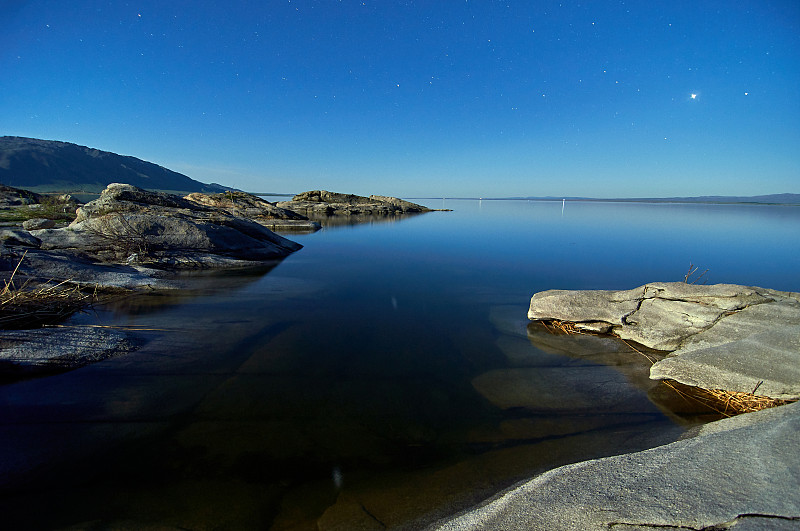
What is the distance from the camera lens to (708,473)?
2.63m

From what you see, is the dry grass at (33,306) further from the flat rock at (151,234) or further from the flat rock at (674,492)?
the flat rock at (674,492)

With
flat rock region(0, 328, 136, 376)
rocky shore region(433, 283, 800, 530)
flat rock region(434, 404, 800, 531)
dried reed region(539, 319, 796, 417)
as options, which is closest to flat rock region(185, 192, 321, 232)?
flat rock region(0, 328, 136, 376)

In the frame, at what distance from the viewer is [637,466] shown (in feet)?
9.37

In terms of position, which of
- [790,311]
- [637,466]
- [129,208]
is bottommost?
[637,466]

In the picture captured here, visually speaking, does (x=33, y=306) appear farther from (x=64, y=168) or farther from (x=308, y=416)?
(x=64, y=168)

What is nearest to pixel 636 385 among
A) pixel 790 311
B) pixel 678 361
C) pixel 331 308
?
pixel 678 361

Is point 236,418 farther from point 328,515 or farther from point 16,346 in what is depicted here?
point 16,346

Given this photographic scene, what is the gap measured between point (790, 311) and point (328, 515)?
8.31 meters

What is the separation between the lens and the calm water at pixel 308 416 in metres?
2.94

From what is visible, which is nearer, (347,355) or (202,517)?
(202,517)

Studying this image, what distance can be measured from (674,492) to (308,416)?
146 inches

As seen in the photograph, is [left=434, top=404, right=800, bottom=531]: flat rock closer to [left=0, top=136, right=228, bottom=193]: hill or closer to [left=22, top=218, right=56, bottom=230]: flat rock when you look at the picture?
[left=22, top=218, right=56, bottom=230]: flat rock

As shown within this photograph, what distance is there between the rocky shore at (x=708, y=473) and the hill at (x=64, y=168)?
450 ft

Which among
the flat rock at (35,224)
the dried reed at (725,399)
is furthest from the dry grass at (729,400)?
the flat rock at (35,224)
